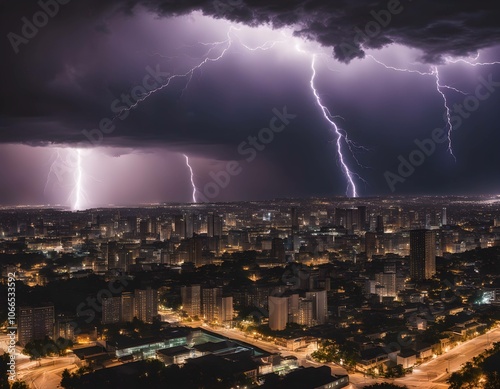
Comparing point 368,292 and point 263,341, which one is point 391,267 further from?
point 263,341

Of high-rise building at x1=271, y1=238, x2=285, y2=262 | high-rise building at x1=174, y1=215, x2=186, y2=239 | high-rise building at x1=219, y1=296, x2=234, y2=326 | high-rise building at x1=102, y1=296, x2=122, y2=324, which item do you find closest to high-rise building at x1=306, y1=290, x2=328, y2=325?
high-rise building at x1=219, y1=296, x2=234, y2=326

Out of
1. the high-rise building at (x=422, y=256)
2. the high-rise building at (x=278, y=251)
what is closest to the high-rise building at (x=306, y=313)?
the high-rise building at (x=422, y=256)

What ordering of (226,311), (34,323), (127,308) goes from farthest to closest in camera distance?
(226,311), (127,308), (34,323)

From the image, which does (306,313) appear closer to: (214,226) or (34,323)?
(34,323)

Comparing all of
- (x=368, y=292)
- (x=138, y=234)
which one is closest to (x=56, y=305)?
(x=368, y=292)

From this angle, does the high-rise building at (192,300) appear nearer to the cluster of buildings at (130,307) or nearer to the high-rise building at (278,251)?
the cluster of buildings at (130,307)

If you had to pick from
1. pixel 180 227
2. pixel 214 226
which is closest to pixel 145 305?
pixel 214 226
